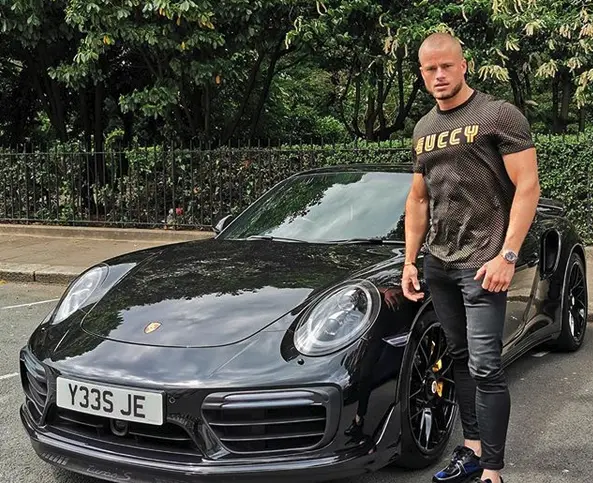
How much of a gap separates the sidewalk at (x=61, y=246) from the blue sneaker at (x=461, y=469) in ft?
20.0

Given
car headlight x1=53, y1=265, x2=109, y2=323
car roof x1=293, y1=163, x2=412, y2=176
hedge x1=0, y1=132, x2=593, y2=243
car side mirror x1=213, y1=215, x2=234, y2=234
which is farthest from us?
hedge x1=0, y1=132, x2=593, y2=243

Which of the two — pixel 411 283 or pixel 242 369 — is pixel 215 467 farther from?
pixel 411 283

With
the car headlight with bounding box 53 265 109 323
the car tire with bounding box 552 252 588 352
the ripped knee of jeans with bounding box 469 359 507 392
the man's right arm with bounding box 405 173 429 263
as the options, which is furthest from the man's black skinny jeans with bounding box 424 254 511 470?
the car tire with bounding box 552 252 588 352

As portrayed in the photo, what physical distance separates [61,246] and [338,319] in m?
8.37

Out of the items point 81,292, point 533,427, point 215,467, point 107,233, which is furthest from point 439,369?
point 107,233

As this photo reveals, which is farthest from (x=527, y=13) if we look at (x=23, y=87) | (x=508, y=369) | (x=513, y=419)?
(x=23, y=87)

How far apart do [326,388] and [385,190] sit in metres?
1.81

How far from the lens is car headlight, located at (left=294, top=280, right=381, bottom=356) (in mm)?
2725

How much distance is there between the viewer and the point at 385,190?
162 inches

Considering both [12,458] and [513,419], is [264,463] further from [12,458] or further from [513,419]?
[513,419]

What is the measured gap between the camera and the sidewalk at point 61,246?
845 centimetres

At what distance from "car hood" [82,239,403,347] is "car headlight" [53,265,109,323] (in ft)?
0.43

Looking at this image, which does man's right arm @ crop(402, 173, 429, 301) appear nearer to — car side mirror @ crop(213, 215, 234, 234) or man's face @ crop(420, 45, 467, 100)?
man's face @ crop(420, 45, 467, 100)

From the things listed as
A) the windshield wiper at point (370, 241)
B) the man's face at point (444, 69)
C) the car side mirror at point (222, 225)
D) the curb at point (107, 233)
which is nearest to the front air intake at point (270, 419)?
the man's face at point (444, 69)
